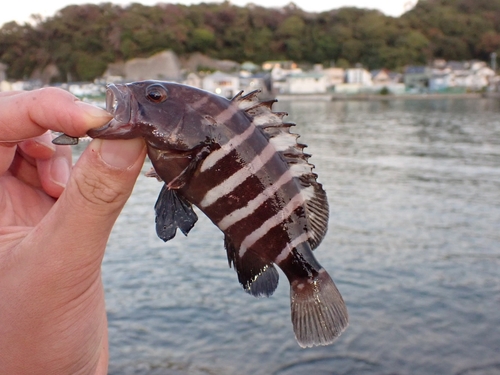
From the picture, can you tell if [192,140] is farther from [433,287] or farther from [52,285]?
[433,287]

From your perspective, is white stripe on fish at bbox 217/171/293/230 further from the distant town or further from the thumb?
the distant town

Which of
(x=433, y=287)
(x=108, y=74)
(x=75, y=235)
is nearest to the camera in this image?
(x=75, y=235)

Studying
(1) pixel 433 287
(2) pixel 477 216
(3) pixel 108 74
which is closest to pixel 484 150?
(2) pixel 477 216

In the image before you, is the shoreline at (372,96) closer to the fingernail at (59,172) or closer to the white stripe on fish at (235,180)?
the fingernail at (59,172)

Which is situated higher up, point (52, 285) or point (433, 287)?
point (52, 285)

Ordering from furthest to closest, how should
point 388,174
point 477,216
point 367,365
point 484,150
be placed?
point 484,150 → point 388,174 → point 477,216 → point 367,365

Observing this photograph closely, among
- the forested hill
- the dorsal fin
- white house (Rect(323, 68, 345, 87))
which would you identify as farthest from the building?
the dorsal fin

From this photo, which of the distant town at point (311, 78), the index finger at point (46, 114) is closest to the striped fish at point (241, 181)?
the index finger at point (46, 114)
